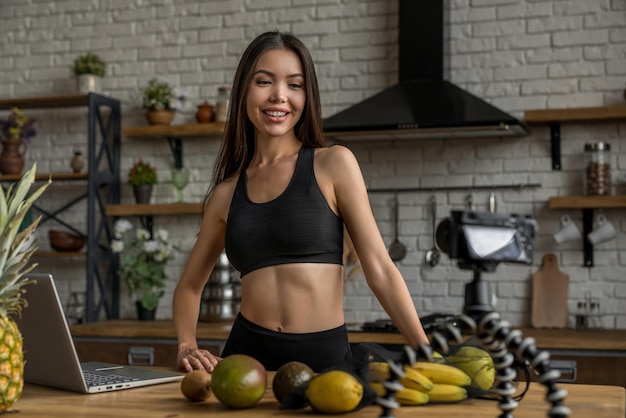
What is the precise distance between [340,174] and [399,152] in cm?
252

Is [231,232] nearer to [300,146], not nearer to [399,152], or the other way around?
[300,146]

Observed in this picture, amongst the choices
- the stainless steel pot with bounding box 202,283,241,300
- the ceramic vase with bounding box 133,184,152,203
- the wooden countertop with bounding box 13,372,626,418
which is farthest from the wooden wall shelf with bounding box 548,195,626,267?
the wooden countertop with bounding box 13,372,626,418

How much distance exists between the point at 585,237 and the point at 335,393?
3298 millimetres

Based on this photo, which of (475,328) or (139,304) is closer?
(475,328)

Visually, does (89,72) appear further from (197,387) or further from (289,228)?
(197,387)

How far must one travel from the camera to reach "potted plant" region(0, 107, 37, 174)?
5156 millimetres

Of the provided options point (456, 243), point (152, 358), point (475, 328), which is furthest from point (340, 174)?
point (152, 358)

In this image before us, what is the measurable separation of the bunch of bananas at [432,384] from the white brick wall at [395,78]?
307 centimetres

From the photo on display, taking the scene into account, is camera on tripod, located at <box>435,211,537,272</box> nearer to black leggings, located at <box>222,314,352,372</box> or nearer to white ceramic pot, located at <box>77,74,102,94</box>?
black leggings, located at <box>222,314,352,372</box>

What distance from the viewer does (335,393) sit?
1.33 m

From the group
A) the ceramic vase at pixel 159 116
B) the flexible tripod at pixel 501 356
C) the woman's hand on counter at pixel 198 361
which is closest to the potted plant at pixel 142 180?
the ceramic vase at pixel 159 116

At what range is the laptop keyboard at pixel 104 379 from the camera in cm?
172

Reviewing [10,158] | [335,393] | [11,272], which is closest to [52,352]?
[11,272]

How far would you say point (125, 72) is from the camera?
5191 millimetres
